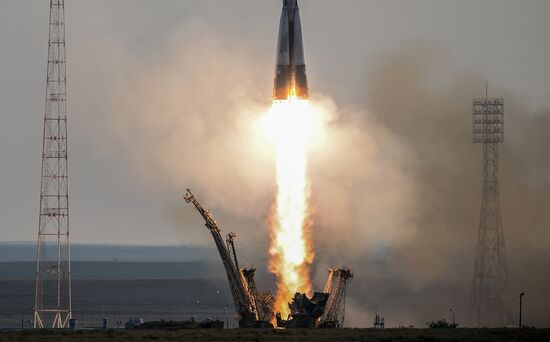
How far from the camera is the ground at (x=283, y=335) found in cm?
11394

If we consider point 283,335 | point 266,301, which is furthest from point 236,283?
point 283,335

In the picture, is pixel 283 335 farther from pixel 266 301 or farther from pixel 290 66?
pixel 290 66

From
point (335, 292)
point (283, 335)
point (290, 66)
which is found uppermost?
point (290, 66)

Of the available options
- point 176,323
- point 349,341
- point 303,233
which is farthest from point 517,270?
point 349,341

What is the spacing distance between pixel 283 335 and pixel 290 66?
24.9m

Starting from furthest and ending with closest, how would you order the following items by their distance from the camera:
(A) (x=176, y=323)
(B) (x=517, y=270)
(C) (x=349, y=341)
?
(B) (x=517, y=270) < (A) (x=176, y=323) < (C) (x=349, y=341)

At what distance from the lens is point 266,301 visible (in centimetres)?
13275

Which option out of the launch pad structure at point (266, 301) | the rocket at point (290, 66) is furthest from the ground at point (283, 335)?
the rocket at point (290, 66)

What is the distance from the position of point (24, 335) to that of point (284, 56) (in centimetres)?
3135

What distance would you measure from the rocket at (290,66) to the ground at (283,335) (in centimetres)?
2028

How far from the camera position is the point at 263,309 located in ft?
435

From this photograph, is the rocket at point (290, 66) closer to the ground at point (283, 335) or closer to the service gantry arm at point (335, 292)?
the service gantry arm at point (335, 292)

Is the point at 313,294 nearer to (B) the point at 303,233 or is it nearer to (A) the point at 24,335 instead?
(B) the point at 303,233

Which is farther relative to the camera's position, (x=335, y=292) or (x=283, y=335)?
(x=335, y=292)
